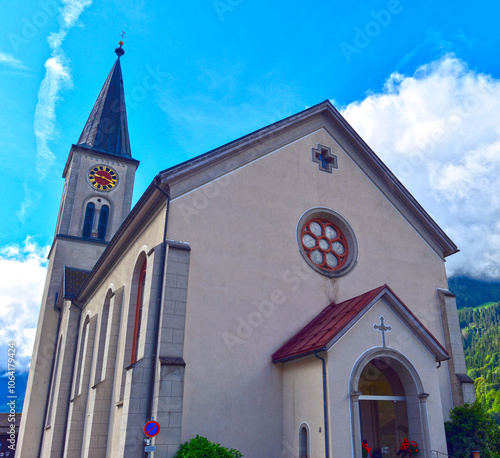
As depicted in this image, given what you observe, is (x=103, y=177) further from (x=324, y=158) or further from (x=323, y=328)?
(x=323, y=328)

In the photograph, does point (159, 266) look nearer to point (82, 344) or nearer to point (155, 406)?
point (155, 406)

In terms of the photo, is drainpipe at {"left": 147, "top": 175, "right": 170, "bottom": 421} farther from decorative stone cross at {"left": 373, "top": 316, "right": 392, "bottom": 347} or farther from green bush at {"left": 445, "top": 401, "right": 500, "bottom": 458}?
green bush at {"left": 445, "top": 401, "right": 500, "bottom": 458}

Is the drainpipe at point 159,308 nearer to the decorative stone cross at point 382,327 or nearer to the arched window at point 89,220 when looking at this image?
the decorative stone cross at point 382,327

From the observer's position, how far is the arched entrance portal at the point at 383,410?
46.8 ft

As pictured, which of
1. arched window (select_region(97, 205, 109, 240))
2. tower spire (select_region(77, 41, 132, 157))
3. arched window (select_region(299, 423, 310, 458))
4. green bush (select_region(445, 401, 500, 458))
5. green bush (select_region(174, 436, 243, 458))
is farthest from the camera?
tower spire (select_region(77, 41, 132, 157))

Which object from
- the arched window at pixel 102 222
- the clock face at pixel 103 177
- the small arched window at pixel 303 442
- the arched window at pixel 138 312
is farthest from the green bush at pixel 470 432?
the clock face at pixel 103 177

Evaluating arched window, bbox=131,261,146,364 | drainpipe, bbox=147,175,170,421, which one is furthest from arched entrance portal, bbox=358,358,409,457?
arched window, bbox=131,261,146,364

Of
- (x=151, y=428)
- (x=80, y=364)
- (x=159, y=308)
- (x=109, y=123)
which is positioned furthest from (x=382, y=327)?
(x=109, y=123)

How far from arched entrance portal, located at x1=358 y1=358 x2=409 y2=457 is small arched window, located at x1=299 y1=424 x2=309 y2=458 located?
9.45 feet

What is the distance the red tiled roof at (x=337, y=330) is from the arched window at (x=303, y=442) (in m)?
1.98

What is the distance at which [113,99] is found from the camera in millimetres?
42125

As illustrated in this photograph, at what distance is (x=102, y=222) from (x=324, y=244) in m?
24.1

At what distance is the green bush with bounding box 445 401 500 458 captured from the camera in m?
13.9

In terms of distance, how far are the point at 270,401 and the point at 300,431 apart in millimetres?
1350
